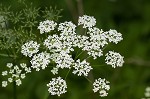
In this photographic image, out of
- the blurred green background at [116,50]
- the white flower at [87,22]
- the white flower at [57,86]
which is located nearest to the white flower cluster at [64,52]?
the white flower at [57,86]

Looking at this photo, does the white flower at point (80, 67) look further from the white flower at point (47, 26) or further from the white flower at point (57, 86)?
the white flower at point (47, 26)

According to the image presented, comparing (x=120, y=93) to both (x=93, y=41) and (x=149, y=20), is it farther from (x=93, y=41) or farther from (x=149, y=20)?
(x=93, y=41)

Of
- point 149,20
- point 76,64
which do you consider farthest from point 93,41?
point 149,20

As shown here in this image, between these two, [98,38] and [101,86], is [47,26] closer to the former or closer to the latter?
[98,38]

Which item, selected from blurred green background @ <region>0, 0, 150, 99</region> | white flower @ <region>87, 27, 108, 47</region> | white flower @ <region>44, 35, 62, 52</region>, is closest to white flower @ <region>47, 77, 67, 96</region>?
white flower @ <region>44, 35, 62, 52</region>

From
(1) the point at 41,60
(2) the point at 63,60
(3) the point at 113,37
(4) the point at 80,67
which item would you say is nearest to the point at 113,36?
(3) the point at 113,37
